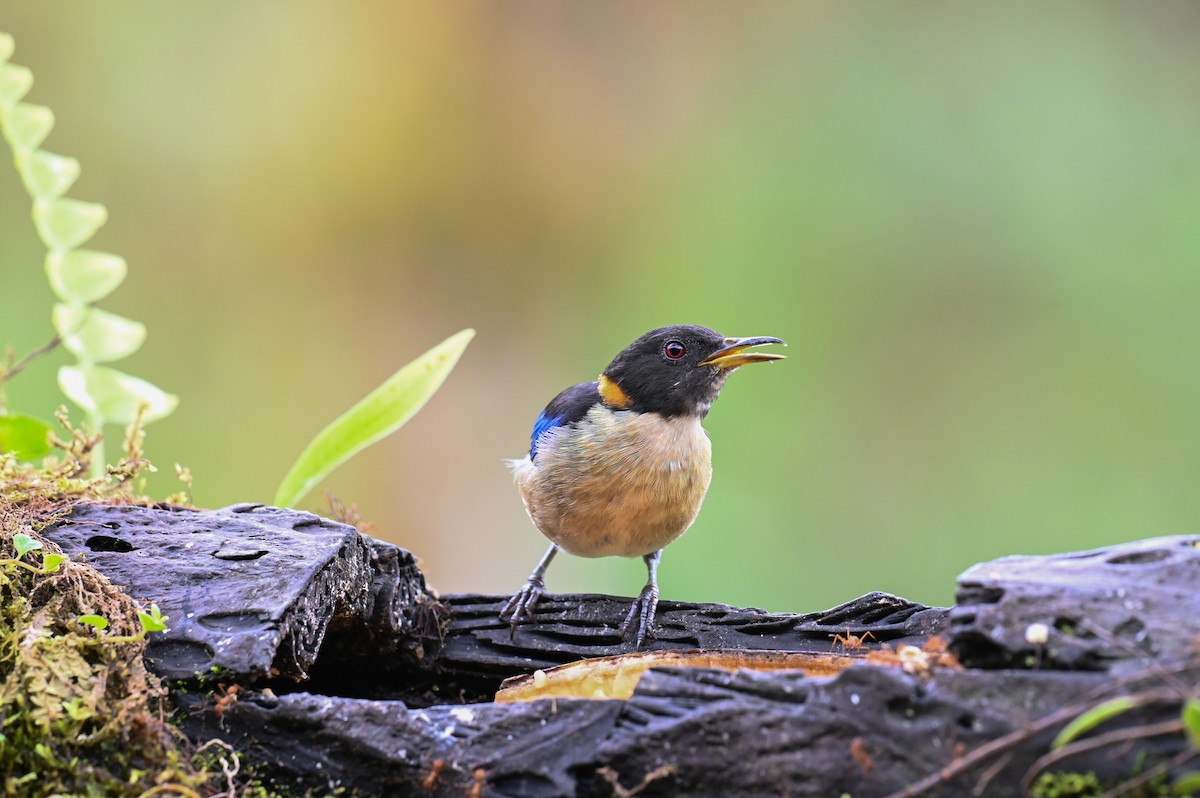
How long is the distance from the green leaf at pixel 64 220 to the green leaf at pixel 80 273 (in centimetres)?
6

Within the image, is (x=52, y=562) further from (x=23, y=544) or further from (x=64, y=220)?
(x=64, y=220)

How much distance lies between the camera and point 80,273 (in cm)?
400

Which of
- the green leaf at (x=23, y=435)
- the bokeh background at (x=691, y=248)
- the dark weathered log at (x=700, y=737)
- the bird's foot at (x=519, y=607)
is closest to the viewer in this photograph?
the dark weathered log at (x=700, y=737)

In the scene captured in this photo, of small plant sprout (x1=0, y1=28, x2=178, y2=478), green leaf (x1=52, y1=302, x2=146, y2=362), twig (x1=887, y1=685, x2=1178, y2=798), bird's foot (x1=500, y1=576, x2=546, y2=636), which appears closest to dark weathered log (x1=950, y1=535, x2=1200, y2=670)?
twig (x1=887, y1=685, x2=1178, y2=798)

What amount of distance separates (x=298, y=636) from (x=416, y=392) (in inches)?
58.9

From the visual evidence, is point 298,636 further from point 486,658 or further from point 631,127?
point 631,127

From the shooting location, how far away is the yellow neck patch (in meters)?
4.48

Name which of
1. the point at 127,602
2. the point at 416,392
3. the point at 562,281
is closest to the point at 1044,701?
the point at 127,602

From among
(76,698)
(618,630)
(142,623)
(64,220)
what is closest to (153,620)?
(142,623)

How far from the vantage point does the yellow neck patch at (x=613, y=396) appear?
4480 millimetres

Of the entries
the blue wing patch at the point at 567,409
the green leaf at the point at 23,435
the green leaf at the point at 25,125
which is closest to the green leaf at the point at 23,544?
the green leaf at the point at 23,435

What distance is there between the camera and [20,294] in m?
7.03

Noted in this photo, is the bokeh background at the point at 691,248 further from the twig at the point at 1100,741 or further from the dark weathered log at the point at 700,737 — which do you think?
the twig at the point at 1100,741

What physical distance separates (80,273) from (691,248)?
4769 millimetres
